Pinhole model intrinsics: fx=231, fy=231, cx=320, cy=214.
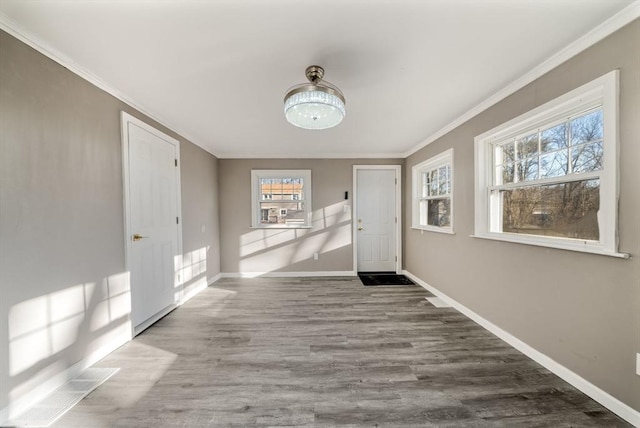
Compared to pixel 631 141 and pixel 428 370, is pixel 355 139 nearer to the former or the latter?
pixel 631 141

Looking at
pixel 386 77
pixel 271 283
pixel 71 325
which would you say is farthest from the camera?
pixel 271 283

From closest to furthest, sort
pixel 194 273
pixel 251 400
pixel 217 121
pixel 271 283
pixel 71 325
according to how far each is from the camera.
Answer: pixel 251 400
pixel 71 325
pixel 217 121
pixel 194 273
pixel 271 283

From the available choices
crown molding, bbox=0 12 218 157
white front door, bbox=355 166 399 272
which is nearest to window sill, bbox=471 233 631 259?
white front door, bbox=355 166 399 272

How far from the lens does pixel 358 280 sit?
405cm

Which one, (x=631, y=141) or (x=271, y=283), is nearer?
(x=631, y=141)

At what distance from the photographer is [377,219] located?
4461 millimetres

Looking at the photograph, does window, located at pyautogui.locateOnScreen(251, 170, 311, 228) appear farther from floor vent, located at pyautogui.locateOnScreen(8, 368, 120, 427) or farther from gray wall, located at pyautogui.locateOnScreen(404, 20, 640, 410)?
floor vent, located at pyautogui.locateOnScreen(8, 368, 120, 427)

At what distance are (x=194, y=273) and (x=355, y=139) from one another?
311 centimetres

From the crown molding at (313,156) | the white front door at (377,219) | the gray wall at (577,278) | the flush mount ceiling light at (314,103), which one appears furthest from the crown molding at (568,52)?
the white front door at (377,219)

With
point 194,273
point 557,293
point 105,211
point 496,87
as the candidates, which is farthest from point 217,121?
point 557,293

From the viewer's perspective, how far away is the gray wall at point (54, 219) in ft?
4.42

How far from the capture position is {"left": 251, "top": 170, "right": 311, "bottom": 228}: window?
14.1 feet

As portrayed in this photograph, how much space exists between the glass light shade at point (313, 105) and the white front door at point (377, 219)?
105 inches

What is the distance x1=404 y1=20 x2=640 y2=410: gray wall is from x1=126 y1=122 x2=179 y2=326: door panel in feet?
11.7
